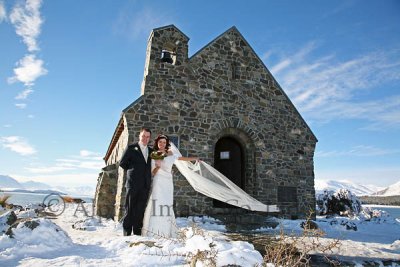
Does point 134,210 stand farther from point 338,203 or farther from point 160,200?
point 338,203

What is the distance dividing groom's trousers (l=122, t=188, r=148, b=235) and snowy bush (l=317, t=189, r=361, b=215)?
49.0 ft

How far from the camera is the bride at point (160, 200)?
577cm

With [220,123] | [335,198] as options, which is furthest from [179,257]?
[335,198]

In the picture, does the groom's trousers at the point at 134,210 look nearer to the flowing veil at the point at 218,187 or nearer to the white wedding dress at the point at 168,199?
the white wedding dress at the point at 168,199

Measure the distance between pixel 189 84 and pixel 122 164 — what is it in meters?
5.90

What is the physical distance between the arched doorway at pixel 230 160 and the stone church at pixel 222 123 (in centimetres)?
4

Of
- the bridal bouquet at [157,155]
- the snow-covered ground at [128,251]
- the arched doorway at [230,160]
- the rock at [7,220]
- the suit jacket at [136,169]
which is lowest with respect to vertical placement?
the snow-covered ground at [128,251]

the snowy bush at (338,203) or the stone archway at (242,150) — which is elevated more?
the stone archway at (242,150)

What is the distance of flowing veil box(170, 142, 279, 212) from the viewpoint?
5.74m

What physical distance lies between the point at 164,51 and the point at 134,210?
7.15 metres

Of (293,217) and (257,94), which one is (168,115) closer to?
(257,94)

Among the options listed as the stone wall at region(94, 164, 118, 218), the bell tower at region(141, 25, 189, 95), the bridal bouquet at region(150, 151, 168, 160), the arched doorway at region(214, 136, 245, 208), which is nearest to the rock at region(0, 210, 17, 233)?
the bridal bouquet at region(150, 151, 168, 160)

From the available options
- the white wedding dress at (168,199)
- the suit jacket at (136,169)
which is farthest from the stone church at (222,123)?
the white wedding dress at (168,199)

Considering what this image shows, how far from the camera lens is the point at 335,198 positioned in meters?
17.7
